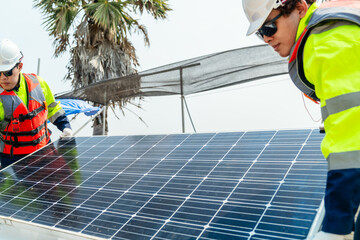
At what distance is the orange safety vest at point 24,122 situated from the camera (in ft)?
15.9

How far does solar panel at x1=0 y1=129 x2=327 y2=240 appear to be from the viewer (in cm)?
232

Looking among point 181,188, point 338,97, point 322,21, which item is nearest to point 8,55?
point 181,188

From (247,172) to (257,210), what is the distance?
1.77 ft

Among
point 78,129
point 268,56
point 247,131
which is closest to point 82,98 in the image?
point 78,129

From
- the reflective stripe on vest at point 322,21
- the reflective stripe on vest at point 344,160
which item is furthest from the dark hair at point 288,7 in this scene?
the reflective stripe on vest at point 344,160

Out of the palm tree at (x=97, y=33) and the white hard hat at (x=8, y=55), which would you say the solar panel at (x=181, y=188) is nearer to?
the white hard hat at (x=8, y=55)

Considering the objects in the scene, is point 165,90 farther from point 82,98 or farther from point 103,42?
point 103,42

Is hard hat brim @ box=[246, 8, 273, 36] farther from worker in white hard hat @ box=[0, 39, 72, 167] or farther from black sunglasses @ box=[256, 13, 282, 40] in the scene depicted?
worker in white hard hat @ box=[0, 39, 72, 167]

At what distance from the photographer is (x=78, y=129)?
12227mm

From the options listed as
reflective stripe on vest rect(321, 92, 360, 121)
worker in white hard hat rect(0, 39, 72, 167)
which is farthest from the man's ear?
worker in white hard hat rect(0, 39, 72, 167)

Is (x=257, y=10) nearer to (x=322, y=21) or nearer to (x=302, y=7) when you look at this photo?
(x=302, y=7)

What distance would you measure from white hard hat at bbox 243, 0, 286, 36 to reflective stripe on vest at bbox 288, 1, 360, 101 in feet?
0.82

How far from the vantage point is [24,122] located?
4.91 m

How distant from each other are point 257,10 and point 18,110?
3.71 m
